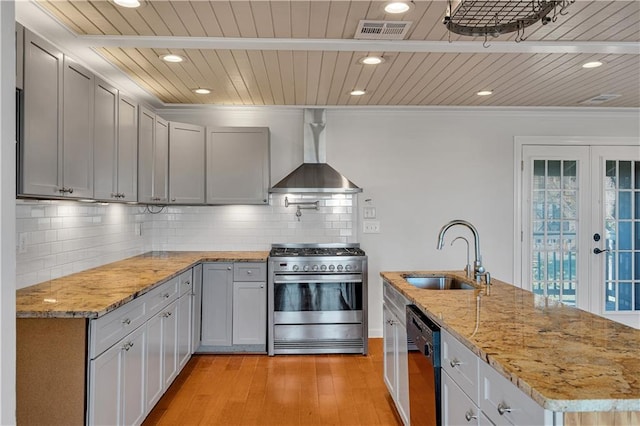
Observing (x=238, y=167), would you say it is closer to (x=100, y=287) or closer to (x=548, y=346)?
(x=100, y=287)

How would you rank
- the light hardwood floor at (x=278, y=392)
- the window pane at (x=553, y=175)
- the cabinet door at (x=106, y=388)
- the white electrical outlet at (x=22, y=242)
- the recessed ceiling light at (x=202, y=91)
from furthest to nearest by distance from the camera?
the window pane at (x=553, y=175) → the recessed ceiling light at (x=202, y=91) → the light hardwood floor at (x=278, y=392) → the white electrical outlet at (x=22, y=242) → the cabinet door at (x=106, y=388)

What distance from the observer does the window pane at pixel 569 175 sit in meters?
4.97

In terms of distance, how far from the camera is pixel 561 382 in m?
1.19

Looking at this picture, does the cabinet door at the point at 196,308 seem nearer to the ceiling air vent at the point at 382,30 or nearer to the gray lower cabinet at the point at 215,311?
the gray lower cabinet at the point at 215,311

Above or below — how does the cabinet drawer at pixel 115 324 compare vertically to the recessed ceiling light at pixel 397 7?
below

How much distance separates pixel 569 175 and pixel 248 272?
12.3 ft

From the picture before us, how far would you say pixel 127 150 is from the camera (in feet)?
10.9

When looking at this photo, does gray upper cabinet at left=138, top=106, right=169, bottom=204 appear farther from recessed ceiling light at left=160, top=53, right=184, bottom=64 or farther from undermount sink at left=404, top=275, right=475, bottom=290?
undermount sink at left=404, top=275, right=475, bottom=290

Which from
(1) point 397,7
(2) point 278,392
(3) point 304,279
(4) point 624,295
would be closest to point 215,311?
(3) point 304,279

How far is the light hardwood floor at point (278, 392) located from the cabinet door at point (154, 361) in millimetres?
211

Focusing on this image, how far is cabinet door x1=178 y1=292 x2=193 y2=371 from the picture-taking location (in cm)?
345

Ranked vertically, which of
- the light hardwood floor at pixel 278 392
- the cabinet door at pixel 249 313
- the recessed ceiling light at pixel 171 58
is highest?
the recessed ceiling light at pixel 171 58

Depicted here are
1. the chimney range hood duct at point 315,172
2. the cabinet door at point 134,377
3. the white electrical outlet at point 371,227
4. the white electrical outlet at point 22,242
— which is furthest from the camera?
the white electrical outlet at point 371,227

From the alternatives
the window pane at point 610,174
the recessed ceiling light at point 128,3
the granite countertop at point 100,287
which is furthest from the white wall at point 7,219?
the window pane at point 610,174
